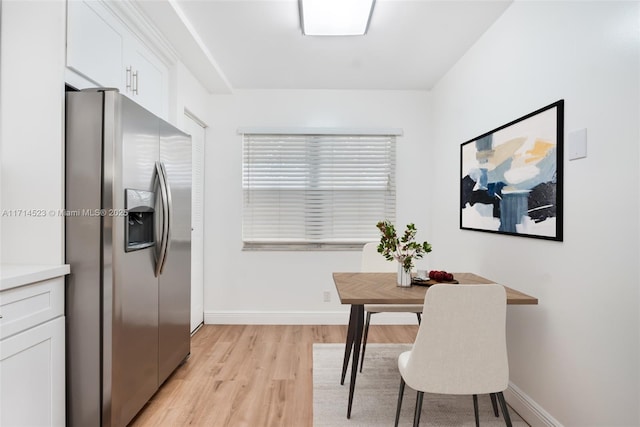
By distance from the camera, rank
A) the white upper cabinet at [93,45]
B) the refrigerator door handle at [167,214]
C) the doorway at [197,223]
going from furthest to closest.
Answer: the doorway at [197,223] → the refrigerator door handle at [167,214] → the white upper cabinet at [93,45]

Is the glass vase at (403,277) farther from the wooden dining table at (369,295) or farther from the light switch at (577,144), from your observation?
the light switch at (577,144)

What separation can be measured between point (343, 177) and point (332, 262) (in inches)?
36.7

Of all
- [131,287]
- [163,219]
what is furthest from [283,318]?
[131,287]

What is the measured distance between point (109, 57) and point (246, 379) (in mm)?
2285

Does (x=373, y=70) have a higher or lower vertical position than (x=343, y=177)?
higher

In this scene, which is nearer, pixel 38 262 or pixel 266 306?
pixel 38 262

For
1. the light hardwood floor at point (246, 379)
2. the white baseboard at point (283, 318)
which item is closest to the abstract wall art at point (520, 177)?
the light hardwood floor at point (246, 379)

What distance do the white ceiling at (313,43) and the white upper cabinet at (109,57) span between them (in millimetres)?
221

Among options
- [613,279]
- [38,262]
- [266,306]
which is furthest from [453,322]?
[266,306]

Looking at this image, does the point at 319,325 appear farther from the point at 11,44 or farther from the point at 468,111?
the point at 11,44

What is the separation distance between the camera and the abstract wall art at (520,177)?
6.16 ft

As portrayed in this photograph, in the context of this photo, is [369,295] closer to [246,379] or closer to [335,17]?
[246,379]

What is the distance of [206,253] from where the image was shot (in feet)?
12.7

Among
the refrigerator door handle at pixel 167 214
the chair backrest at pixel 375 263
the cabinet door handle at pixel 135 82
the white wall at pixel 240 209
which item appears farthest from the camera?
the white wall at pixel 240 209
